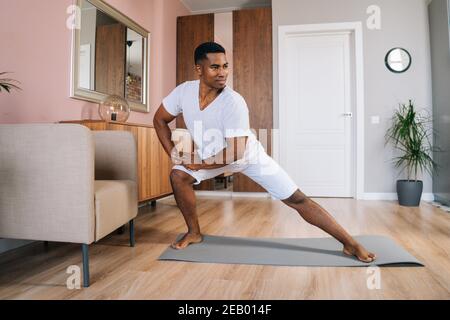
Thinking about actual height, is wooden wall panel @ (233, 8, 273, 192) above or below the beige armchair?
above

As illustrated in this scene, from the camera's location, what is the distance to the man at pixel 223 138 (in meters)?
Result: 1.81

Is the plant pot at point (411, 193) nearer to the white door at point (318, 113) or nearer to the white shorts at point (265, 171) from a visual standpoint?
the white door at point (318, 113)

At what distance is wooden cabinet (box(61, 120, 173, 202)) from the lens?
2875 mm

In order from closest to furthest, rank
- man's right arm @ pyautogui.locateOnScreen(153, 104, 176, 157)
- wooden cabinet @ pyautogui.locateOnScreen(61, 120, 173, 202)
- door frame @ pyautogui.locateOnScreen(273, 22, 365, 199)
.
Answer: man's right arm @ pyautogui.locateOnScreen(153, 104, 176, 157), wooden cabinet @ pyautogui.locateOnScreen(61, 120, 173, 202), door frame @ pyautogui.locateOnScreen(273, 22, 365, 199)

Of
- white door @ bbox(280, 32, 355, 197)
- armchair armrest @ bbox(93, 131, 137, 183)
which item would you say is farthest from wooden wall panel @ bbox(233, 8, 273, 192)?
armchair armrest @ bbox(93, 131, 137, 183)

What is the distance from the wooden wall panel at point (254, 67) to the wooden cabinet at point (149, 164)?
1.33m

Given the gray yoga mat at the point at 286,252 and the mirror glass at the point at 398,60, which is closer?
the gray yoga mat at the point at 286,252

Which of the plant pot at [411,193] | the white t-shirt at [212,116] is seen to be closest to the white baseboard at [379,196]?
the plant pot at [411,193]

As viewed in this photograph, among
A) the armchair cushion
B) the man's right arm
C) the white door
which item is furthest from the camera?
the white door

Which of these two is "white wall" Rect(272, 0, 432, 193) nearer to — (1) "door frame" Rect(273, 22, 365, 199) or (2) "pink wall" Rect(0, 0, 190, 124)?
(1) "door frame" Rect(273, 22, 365, 199)

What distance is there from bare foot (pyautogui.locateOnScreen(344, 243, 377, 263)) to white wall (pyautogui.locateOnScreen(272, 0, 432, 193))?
2.50m

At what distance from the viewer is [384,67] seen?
4.08 meters

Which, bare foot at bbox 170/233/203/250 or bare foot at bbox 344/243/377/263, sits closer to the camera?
bare foot at bbox 344/243/377/263
